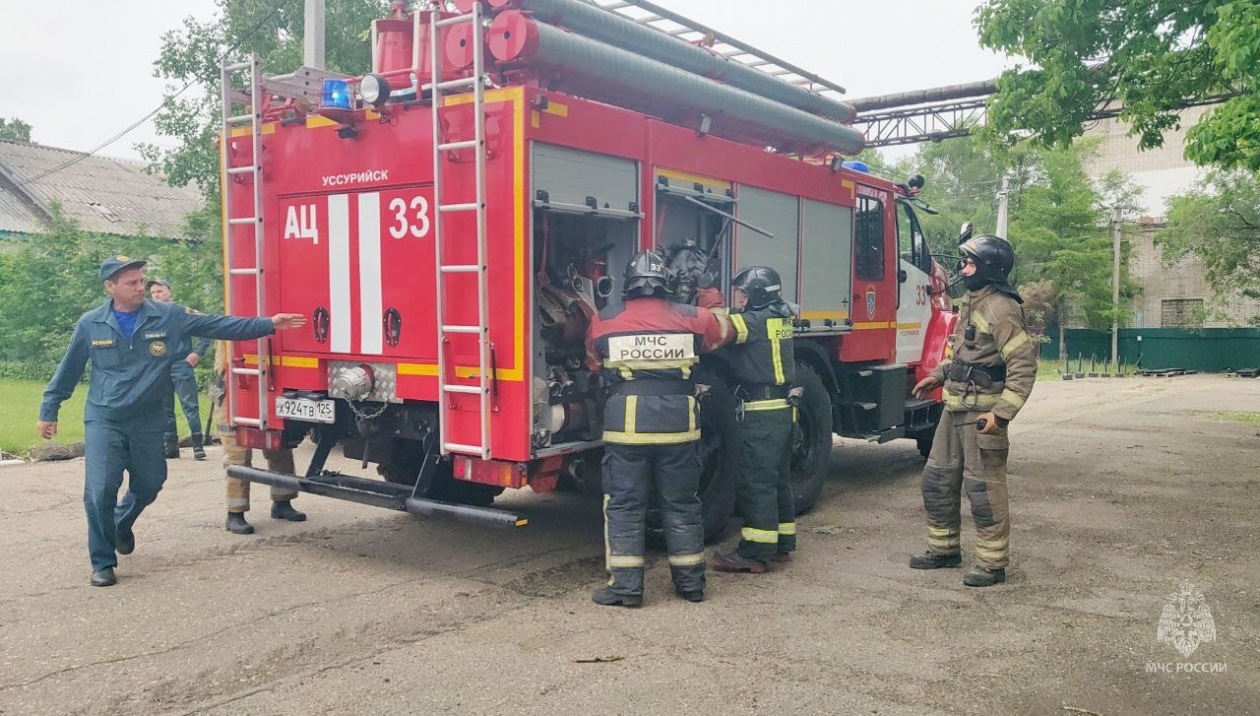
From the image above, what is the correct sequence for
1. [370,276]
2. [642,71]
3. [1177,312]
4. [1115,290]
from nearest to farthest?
[370,276] < [642,71] < [1115,290] < [1177,312]

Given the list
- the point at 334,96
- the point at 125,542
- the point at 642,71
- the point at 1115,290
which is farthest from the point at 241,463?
the point at 1115,290

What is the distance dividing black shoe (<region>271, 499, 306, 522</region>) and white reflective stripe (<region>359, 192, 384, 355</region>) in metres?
1.92

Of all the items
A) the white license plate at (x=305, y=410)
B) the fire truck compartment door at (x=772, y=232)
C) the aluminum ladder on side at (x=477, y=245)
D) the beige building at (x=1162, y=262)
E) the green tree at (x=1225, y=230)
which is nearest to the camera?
the aluminum ladder on side at (x=477, y=245)

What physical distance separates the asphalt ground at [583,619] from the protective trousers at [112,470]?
0.89 feet

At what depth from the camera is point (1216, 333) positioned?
34344 millimetres

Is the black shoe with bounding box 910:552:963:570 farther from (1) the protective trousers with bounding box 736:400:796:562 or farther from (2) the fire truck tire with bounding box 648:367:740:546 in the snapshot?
(2) the fire truck tire with bounding box 648:367:740:546

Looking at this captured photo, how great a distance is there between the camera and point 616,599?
5121 mm

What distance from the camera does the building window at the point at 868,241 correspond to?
8414 mm

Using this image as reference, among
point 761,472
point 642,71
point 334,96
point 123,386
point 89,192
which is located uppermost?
point 89,192

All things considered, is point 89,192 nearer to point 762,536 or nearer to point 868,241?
point 868,241

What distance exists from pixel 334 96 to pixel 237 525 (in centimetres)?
299

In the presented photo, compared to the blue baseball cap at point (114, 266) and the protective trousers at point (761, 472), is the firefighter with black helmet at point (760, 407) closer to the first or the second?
the protective trousers at point (761, 472)

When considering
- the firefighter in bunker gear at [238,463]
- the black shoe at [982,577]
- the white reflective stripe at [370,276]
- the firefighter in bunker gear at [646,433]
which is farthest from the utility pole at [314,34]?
the black shoe at [982,577]

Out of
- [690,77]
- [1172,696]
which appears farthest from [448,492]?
[1172,696]
